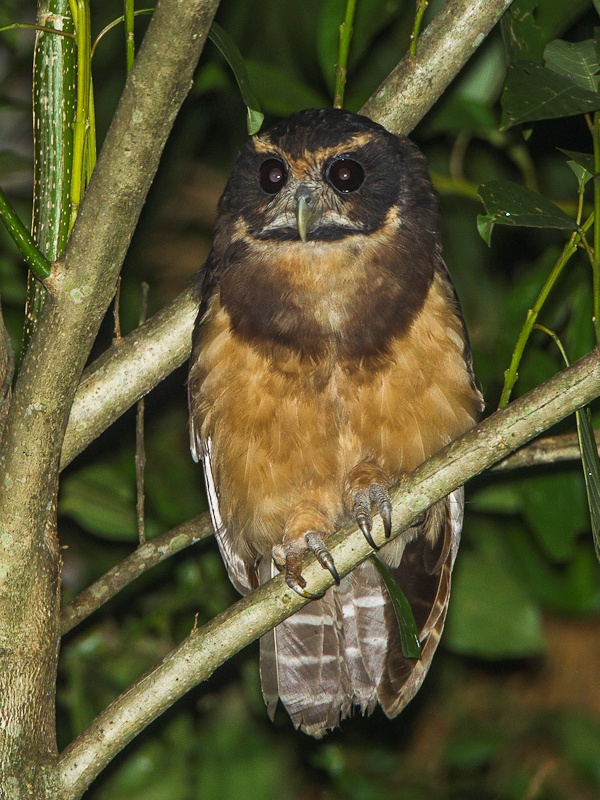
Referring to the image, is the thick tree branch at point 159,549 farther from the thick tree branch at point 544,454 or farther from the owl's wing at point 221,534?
the owl's wing at point 221,534

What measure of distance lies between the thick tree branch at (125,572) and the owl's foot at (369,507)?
1.68 feet

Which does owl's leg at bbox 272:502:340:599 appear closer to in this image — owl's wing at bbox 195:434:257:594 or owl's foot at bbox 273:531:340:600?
owl's foot at bbox 273:531:340:600

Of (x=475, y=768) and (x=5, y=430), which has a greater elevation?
(x=5, y=430)

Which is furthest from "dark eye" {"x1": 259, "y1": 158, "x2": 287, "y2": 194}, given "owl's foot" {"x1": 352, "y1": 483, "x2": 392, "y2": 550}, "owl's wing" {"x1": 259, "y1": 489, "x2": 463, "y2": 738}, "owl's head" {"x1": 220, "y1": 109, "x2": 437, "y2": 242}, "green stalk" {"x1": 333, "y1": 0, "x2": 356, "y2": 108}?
"owl's wing" {"x1": 259, "y1": 489, "x2": 463, "y2": 738}

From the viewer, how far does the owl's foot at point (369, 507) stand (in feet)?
8.01

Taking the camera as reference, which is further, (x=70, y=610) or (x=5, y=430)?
(x=70, y=610)

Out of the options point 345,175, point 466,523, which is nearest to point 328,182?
point 345,175

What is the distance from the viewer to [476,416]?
3352 millimetres

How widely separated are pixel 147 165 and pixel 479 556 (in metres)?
2.59

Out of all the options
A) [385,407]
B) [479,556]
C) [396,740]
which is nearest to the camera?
[385,407]

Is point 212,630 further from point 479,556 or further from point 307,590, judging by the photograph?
point 479,556

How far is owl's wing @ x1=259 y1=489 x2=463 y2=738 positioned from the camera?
3.48 metres

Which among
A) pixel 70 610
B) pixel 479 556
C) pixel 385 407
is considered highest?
pixel 385 407

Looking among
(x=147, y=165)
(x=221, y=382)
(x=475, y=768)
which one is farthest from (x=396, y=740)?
(x=147, y=165)
